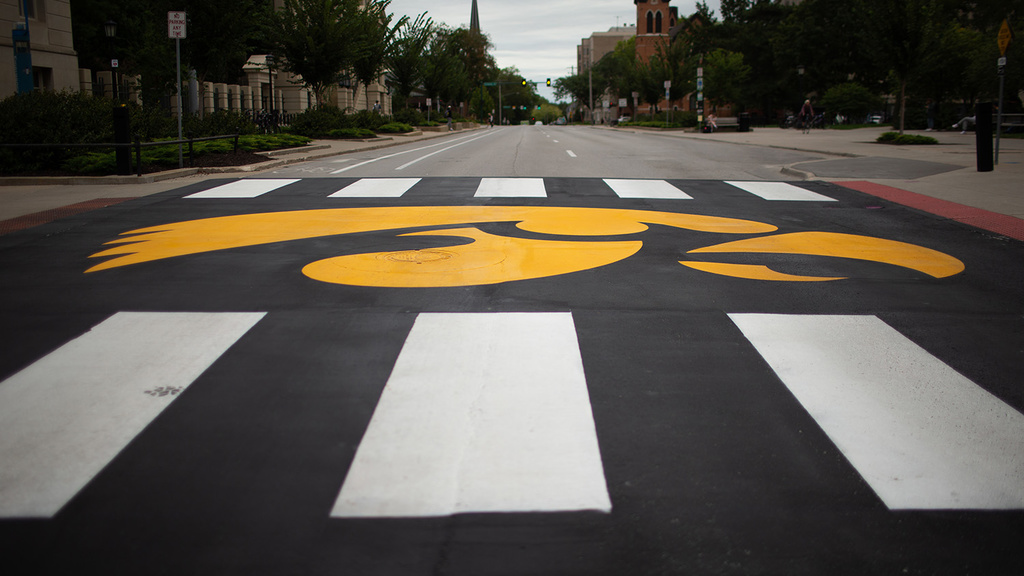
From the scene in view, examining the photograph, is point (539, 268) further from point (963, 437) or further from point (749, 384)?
point (963, 437)

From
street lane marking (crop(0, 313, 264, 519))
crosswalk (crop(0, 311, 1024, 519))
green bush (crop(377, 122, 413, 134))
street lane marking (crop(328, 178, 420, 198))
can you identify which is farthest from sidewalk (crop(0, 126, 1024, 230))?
green bush (crop(377, 122, 413, 134))

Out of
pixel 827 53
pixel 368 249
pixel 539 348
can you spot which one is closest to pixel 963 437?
pixel 539 348

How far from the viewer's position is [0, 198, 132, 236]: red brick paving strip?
927 centimetres

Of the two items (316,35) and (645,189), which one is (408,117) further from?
(645,189)

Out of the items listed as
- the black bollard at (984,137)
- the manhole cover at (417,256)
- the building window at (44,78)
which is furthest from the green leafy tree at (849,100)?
the manhole cover at (417,256)

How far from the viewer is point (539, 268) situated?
6.82 m

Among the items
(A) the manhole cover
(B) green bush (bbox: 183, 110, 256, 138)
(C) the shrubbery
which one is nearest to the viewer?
(A) the manhole cover

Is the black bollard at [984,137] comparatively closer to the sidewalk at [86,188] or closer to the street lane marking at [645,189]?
the street lane marking at [645,189]

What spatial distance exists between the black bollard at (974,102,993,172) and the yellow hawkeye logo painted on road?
28.6 feet

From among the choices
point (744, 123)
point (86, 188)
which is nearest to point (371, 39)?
point (744, 123)

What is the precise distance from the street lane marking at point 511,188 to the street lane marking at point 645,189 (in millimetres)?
1229

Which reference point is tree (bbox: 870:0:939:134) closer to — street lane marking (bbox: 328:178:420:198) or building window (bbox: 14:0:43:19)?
street lane marking (bbox: 328:178:420:198)

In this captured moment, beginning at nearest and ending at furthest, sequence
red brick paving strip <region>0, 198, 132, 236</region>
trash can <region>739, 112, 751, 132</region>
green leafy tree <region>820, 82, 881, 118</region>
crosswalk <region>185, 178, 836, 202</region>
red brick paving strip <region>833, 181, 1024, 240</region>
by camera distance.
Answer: red brick paving strip <region>833, 181, 1024, 240</region> → red brick paving strip <region>0, 198, 132, 236</region> → crosswalk <region>185, 178, 836, 202</region> → trash can <region>739, 112, 751, 132</region> → green leafy tree <region>820, 82, 881, 118</region>

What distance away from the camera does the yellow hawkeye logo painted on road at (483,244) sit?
6668mm
